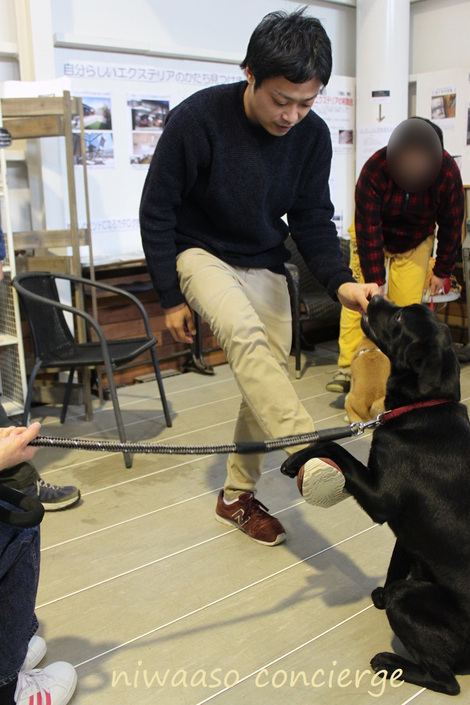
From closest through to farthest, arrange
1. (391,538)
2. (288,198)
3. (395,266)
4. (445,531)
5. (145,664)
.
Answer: (445,531)
(145,664)
(288,198)
(391,538)
(395,266)

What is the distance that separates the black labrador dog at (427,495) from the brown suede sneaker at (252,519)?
66 centimetres

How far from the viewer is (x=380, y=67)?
15.6 ft

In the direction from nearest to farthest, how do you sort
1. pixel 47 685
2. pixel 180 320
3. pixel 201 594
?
1. pixel 47 685
2. pixel 201 594
3. pixel 180 320

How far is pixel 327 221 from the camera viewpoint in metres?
2.12

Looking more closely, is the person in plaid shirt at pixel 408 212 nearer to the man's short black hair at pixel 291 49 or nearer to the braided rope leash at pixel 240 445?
the man's short black hair at pixel 291 49

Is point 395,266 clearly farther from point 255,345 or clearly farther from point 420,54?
point 420,54

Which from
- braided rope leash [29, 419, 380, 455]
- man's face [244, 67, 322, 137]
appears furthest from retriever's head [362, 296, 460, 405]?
man's face [244, 67, 322, 137]

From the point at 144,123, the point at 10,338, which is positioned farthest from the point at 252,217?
the point at 144,123

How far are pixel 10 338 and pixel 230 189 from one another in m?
1.62

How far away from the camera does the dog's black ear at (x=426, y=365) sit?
1.44 m

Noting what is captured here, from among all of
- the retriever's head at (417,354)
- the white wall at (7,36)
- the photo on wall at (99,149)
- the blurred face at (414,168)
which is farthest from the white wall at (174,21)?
the retriever's head at (417,354)

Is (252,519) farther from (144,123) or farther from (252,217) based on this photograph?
(144,123)

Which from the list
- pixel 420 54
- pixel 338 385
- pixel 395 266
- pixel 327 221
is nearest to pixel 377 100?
pixel 420 54

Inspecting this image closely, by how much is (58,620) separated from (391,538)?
3.42 ft
